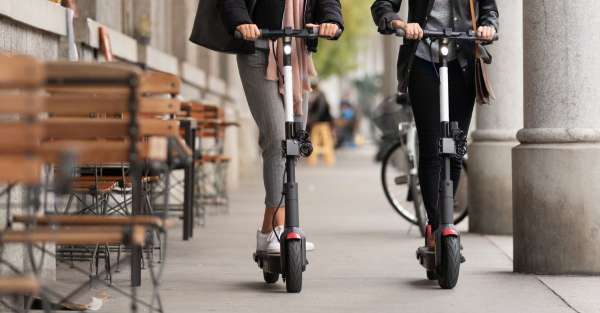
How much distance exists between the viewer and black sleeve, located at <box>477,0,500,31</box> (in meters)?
6.95

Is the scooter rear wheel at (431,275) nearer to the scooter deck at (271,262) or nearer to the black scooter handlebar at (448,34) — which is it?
the scooter deck at (271,262)

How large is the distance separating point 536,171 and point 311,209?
661cm

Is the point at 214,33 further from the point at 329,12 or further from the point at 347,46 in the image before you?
the point at 347,46

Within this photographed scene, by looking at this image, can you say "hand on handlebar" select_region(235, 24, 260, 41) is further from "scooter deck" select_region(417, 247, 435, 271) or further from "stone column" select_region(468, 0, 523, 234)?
"stone column" select_region(468, 0, 523, 234)

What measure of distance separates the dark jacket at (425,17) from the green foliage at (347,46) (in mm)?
42011

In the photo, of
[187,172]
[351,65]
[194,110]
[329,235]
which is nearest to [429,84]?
[187,172]

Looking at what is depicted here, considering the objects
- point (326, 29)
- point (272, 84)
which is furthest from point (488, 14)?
point (272, 84)

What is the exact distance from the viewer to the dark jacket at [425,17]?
7.00m

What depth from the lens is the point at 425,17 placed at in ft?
23.0

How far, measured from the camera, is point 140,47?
12164 mm

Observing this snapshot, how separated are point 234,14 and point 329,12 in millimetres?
526

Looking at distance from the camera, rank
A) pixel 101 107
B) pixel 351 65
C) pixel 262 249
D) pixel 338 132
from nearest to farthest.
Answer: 1. pixel 101 107
2. pixel 262 249
3. pixel 338 132
4. pixel 351 65

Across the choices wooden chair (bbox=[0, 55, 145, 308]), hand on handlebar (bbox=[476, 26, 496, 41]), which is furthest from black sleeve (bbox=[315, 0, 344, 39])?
wooden chair (bbox=[0, 55, 145, 308])

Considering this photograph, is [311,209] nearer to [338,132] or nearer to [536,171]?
[536,171]
